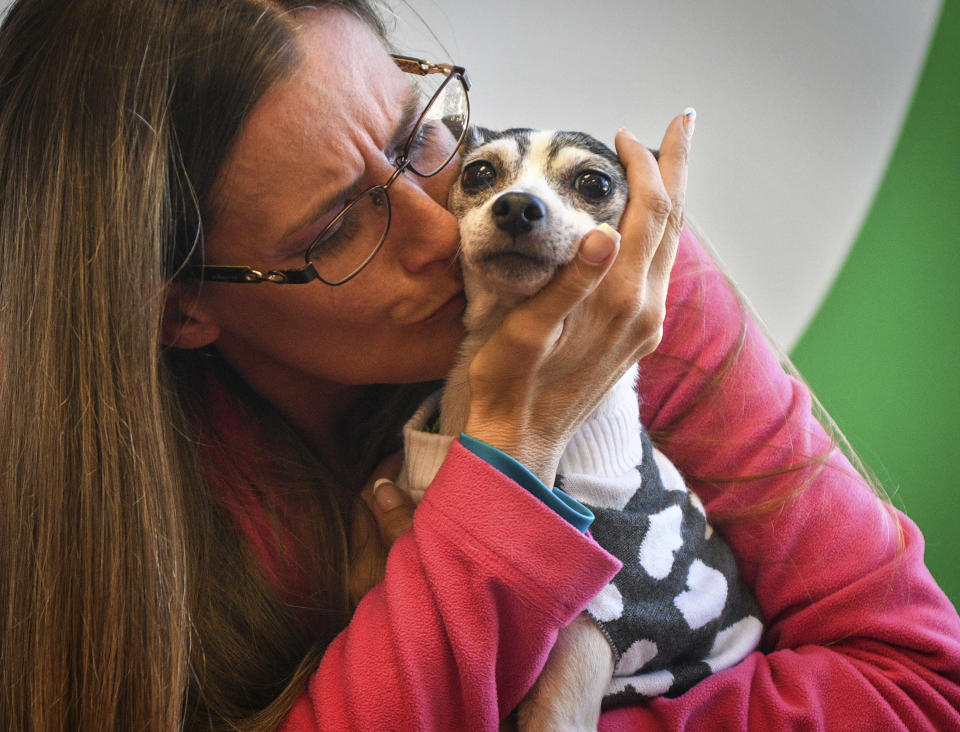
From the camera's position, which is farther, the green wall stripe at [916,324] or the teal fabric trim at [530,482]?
the green wall stripe at [916,324]

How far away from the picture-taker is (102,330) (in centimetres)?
83

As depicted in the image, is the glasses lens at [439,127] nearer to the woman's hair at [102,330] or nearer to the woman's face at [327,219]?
the woman's face at [327,219]

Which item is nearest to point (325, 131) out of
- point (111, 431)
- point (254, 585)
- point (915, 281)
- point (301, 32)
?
point (301, 32)

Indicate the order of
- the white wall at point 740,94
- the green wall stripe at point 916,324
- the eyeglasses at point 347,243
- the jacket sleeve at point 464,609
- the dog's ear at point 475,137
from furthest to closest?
the white wall at point 740,94
the green wall stripe at point 916,324
the dog's ear at point 475,137
the eyeglasses at point 347,243
the jacket sleeve at point 464,609

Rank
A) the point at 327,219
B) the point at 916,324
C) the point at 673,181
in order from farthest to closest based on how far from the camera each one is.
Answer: the point at 916,324 < the point at 673,181 < the point at 327,219

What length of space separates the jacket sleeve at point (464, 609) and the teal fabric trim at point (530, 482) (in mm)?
23

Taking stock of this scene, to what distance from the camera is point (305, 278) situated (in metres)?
0.91

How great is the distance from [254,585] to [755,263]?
1598mm

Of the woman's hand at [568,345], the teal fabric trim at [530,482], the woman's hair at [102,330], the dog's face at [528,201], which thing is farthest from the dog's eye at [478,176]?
the teal fabric trim at [530,482]

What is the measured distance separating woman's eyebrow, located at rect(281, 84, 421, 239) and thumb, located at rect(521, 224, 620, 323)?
10.7 inches

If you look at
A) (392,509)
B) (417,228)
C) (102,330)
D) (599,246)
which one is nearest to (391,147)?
(417,228)

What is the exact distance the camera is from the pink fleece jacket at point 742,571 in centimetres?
80

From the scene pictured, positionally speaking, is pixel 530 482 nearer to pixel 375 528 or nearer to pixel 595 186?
pixel 375 528

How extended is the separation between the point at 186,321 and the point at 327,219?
27cm
